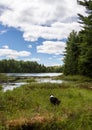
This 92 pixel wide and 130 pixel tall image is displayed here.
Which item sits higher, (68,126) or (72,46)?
(72,46)

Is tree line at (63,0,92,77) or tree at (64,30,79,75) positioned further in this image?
tree at (64,30,79,75)

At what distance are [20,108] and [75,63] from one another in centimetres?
5296

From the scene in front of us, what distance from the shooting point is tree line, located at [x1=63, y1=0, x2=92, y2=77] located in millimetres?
47547

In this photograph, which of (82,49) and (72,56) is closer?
(82,49)

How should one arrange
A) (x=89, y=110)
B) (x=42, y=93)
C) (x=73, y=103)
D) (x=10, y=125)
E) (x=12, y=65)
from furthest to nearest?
(x=12, y=65) → (x=42, y=93) → (x=73, y=103) → (x=89, y=110) → (x=10, y=125)

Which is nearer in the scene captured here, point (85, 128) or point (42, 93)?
point (85, 128)

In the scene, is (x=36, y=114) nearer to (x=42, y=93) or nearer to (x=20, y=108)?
(x=20, y=108)

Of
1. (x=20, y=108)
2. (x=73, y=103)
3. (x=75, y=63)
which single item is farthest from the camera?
(x=75, y=63)

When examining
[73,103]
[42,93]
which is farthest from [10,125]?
[42,93]

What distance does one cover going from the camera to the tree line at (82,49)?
47547 mm

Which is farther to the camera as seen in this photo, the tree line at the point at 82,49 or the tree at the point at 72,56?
the tree at the point at 72,56

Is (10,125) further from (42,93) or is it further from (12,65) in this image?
(12,65)

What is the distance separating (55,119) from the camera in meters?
14.6

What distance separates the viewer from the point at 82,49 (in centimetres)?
5406
